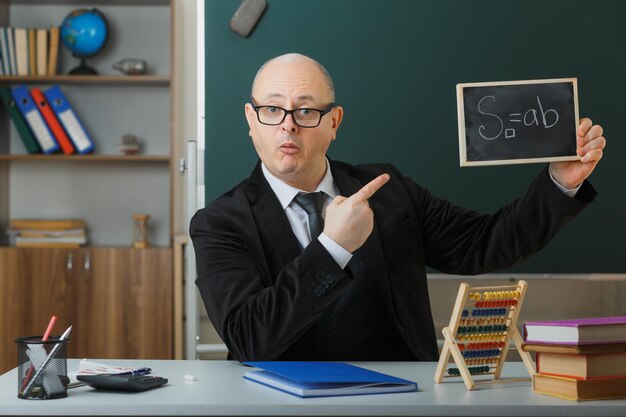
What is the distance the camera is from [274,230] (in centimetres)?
216

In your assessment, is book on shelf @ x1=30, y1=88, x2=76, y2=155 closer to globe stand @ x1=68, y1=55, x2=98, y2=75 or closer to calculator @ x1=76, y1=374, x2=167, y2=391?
globe stand @ x1=68, y1=55, x2=98, y2=75

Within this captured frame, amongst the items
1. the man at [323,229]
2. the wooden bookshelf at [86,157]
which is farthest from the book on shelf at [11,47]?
the man at [323,229]

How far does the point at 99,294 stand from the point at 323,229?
2.78 m

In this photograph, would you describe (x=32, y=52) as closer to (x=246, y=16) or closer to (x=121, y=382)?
(x=246, y=16)

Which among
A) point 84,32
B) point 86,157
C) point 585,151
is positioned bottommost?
point 585,151

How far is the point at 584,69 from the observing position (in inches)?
134

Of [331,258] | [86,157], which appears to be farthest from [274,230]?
[86,157]

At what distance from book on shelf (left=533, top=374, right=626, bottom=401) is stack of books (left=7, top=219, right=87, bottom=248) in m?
3.46

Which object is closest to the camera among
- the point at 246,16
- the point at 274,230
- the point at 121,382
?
the point at 121,382

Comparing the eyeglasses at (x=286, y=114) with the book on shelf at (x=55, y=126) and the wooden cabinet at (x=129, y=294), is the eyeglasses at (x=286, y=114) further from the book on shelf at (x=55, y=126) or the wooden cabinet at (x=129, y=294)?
the book on shelf at (x=55, y=126)

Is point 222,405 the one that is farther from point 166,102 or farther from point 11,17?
point 11,17

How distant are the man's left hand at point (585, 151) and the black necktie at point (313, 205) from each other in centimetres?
59

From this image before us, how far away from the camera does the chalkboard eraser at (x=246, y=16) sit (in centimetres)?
336

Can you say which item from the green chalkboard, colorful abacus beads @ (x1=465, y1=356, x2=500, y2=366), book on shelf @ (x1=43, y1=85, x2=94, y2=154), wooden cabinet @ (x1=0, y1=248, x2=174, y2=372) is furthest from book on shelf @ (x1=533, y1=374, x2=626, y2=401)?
book on shelf @ (x1=43, y1=85, x2=94, y2=154)
